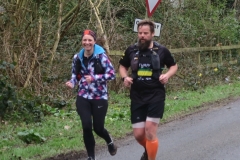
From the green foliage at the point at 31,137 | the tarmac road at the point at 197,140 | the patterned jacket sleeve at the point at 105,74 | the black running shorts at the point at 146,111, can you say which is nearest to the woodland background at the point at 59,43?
the green foliage at the point at 31,137

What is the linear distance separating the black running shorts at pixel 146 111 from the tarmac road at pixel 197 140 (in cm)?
128

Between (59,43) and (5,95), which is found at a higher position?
(59,43)

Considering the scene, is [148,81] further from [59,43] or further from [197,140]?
[59,43]

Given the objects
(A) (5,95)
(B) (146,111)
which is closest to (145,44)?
(B) (146,111)

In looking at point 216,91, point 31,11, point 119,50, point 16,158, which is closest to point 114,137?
point 16,158

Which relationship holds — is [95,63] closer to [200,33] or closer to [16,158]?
[16,158]

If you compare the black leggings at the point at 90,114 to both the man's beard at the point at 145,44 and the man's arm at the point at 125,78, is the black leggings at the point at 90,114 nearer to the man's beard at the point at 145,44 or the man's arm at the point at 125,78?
the man's arm at the point at 125,78

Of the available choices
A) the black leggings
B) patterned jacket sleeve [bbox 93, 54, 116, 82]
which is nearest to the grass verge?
the black leggings

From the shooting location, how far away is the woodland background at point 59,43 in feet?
35.9

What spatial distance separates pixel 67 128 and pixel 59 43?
507 centimetres

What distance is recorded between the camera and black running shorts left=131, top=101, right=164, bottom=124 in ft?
20.6

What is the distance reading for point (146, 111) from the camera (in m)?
6.44

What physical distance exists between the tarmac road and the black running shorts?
4.18 feet

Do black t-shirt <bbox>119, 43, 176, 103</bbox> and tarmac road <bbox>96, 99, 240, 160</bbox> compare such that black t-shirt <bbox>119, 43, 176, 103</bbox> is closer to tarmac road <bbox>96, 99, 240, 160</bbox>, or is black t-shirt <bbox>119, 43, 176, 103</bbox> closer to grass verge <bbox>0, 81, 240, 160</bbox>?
tarmac road <bbox>96, 99, 240, 160</bbox>
